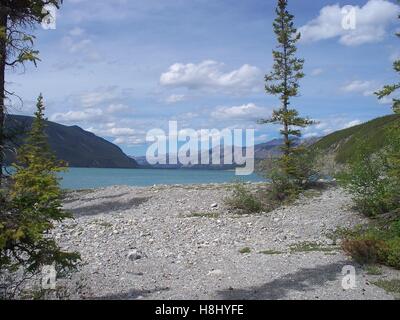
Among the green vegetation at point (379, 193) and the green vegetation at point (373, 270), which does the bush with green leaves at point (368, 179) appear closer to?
the green vegetation at point (379, 193)

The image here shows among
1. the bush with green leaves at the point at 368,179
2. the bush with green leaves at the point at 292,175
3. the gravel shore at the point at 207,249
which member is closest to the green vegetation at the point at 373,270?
the gravel shore at the point at 207,249

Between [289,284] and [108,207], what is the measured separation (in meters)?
21.5

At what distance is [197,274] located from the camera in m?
14.8

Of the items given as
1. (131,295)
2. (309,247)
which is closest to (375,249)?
(309,247)

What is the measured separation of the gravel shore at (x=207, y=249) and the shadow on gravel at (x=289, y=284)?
0.03 m

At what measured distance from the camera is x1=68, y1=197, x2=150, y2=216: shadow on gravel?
3128 centimetres

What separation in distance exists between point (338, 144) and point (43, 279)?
19660cm

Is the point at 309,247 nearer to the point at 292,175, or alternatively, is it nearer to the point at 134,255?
the point at 134,255

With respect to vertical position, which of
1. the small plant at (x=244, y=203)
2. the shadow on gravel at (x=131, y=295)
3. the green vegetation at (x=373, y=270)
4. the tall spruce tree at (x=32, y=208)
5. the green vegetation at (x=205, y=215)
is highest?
the tall spruce tree at (x=32, y=208)

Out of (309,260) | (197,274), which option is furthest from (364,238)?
(197,274)

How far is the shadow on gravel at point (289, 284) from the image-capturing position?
466 inches

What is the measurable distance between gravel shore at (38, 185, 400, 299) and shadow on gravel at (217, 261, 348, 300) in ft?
0.08

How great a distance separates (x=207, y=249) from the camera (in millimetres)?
19266
